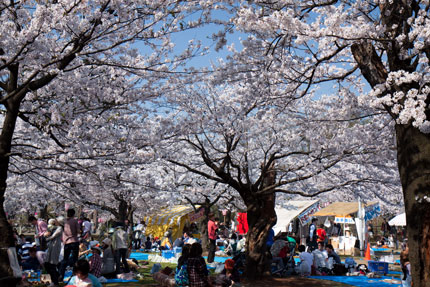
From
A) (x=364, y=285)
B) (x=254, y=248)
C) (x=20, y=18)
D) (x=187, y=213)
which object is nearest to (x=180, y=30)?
(x=20, y=18)

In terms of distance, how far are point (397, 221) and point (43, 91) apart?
1943 centimetres

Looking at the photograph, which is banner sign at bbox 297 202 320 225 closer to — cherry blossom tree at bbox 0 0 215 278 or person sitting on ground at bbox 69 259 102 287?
cherry blossom tree at bbox 0 0 215 278

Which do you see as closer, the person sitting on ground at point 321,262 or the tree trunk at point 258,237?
the tree trunk at point 258,237

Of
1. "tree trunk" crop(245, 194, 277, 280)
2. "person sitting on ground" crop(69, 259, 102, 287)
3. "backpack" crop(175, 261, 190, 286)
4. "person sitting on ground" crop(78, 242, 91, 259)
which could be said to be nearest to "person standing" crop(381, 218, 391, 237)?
"tree trunk" crop(245, 194, 277, 280)

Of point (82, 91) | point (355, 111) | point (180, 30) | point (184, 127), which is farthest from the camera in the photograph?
point (184, 127)

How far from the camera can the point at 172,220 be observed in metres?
28.9

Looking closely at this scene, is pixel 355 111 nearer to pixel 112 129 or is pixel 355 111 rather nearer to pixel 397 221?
pixel 112 129

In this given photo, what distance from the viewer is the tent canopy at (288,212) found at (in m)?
25.1

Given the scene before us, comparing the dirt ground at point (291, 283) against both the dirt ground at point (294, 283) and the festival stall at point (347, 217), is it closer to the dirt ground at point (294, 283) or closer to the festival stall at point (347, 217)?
the dirt ground at point (294, 283)

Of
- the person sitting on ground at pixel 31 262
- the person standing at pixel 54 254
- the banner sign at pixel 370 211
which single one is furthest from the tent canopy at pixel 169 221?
the person standing at pixel 54 254

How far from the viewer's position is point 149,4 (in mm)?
7988

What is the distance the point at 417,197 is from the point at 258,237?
→ 6.86 metres

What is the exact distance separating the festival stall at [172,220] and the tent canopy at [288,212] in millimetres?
6169

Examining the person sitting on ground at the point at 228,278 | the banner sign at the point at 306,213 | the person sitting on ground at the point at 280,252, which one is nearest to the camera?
the person sitting on ground at the point at 228,278
